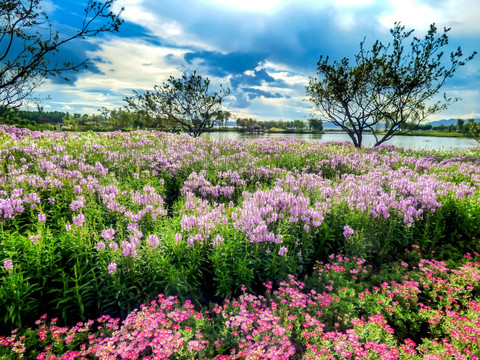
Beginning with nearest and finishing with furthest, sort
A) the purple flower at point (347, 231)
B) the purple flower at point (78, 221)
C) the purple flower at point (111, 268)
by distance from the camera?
the purple flower at point (111, 268) → the purple flower at point (78, 221) → the purple flower at point (347, 231)

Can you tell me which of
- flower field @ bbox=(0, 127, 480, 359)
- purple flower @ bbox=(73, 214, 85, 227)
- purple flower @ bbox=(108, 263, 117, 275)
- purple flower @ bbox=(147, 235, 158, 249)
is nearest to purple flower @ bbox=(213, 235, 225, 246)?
flower field @ bbox=(0, 127, 480, 359)

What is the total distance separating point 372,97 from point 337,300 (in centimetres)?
2122

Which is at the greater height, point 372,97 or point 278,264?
point 372,97

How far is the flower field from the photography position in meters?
3.19

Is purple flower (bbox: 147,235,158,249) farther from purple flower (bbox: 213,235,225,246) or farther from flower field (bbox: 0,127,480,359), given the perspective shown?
purple flower (bbox: 213,235,225,246)

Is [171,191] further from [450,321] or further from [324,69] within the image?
[324,69]

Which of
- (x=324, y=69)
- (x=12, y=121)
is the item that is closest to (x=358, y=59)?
(x=324, y=69)

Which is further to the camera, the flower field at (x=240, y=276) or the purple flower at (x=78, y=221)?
the purple flower at (x=78, y=221)

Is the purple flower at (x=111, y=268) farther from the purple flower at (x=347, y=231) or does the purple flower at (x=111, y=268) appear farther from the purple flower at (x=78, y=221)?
the purple flower at (x=347, y=231)

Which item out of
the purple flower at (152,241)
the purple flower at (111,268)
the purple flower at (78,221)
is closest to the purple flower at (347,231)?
the purple flower at (152,241)

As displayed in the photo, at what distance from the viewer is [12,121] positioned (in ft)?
89.8

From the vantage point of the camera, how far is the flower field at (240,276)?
3.19 metres

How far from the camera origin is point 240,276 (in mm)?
4191

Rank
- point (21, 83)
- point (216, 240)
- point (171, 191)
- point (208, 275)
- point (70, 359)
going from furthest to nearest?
point (21, 83)
point (171, 191)
point (208, 275)
point (216, 240)
point (70, 359)
